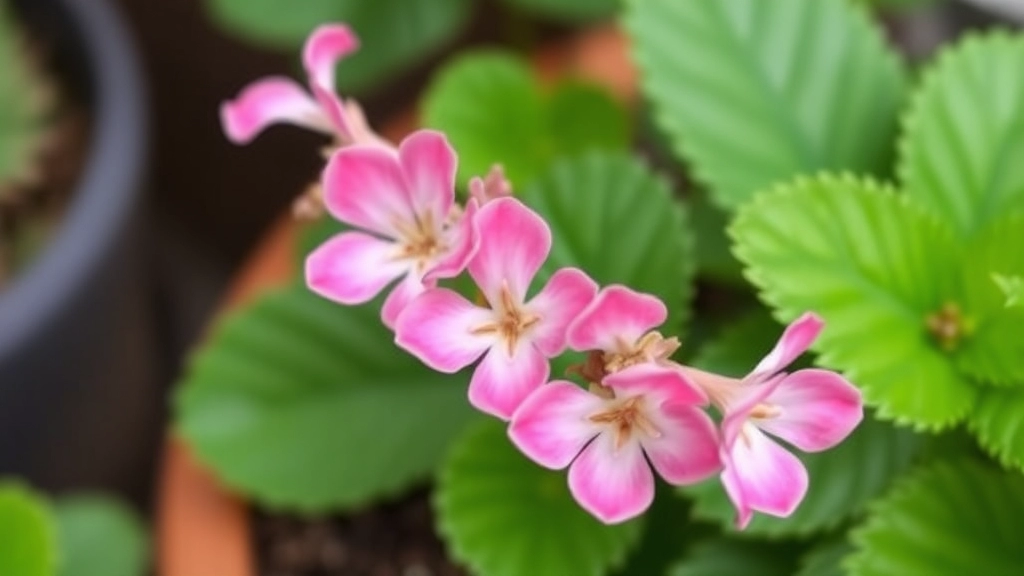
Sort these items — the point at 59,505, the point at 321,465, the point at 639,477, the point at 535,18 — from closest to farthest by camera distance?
the point at 639,477 < the point at 321,465 < the point at 59,505 < the point at 535,18

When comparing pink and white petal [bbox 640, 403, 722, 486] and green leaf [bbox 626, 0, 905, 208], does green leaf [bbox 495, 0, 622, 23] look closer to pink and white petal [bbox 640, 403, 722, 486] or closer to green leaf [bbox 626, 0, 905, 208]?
green leaf [bbox 626, 0, 905, 208]

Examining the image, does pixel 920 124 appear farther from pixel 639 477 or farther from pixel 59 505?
pixel 59 505

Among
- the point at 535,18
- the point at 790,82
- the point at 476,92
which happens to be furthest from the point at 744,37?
the point at 535,18

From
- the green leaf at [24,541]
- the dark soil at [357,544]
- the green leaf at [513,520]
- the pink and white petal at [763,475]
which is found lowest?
the dark soil at [357,544]

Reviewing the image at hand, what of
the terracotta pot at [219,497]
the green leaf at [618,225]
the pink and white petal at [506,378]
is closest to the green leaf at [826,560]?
the green leaf at [618,225]

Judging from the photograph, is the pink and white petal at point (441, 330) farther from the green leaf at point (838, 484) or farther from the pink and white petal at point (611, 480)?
the green leaf at point (838, 484)

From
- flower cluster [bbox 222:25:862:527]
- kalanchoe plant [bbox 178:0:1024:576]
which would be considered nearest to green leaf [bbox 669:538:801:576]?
kalanchoe plant [bbox 178:0:1024:576]

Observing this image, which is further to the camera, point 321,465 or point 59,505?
point 59,505
